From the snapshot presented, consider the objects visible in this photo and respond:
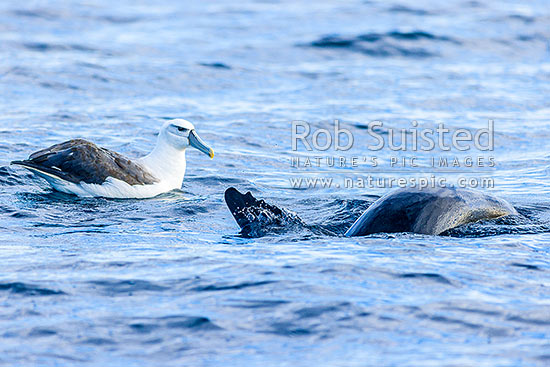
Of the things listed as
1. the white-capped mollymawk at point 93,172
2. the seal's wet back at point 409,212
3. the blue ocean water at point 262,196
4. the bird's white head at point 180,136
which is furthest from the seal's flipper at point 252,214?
the bird's white head at point 180,136

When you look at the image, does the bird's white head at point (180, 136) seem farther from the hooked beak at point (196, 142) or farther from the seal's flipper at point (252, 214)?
the seal's flipper at point (252, 214)

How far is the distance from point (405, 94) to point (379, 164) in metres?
4.56

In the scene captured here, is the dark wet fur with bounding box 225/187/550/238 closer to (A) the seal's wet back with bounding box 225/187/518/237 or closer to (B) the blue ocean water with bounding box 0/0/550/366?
(A) the seal's wet back with bounding box 225/187/518/237

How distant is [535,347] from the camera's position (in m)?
5.59

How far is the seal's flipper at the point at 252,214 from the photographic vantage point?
27.2ft

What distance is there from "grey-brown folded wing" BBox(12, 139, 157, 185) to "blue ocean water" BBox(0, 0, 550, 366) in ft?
1.14

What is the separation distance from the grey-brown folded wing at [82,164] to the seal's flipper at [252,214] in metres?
2.73

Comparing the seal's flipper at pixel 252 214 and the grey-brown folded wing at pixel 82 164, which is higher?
the grey-brown folded wing at pixel 82 164

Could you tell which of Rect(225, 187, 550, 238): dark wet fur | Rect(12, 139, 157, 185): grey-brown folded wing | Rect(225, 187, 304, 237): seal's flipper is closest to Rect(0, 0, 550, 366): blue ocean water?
Rect(225, 187, 550, 238): dark wet fur

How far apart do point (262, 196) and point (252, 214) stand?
265cm

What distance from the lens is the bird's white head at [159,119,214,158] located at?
38.6ft

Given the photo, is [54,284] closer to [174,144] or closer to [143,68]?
[174,144]

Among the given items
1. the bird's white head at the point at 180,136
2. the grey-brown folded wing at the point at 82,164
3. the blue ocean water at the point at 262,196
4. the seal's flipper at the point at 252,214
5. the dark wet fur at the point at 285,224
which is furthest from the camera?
the bird's white head at the point at 180,136

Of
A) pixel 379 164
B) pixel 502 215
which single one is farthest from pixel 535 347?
pixel 379 164
